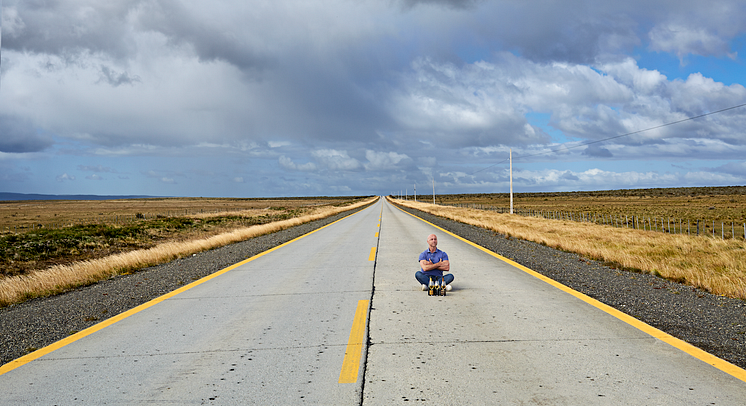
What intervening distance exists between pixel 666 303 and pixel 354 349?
15.8 feet

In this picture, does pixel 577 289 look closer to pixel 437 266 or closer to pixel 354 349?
pixel 437 266

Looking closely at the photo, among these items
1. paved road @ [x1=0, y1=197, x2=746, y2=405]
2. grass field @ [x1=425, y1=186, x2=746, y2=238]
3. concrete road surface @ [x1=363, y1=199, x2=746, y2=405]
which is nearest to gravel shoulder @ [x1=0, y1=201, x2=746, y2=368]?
paved road @ [x1=0, y1=197, x2=746, y2=405]

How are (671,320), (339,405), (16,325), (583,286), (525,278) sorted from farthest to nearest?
(525,278)
(583,286)
(16,325)
(671,320)
(339,405)

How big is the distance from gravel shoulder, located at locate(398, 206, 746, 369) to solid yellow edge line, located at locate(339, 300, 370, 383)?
343 cm

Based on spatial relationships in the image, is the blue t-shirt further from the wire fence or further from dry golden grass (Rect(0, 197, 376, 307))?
the wire fence

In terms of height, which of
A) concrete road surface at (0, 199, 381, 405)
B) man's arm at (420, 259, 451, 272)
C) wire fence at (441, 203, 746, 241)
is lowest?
wire fence at (441, 203, 746, 241)

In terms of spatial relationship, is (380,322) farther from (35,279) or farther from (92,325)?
(35,279)

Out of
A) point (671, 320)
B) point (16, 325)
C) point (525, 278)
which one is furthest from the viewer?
point (525, 278)

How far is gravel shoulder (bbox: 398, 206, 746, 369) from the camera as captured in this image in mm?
4617

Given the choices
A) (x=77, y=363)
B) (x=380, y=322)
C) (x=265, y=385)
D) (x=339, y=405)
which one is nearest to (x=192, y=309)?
(x=77, y=363)

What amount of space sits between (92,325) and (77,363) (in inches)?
66.2

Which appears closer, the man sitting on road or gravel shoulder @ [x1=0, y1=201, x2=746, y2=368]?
gravel shoulder @ [x1=0, y1=201, x2=746, y2=368]

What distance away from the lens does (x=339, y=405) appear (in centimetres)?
320

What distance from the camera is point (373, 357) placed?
4207mm
